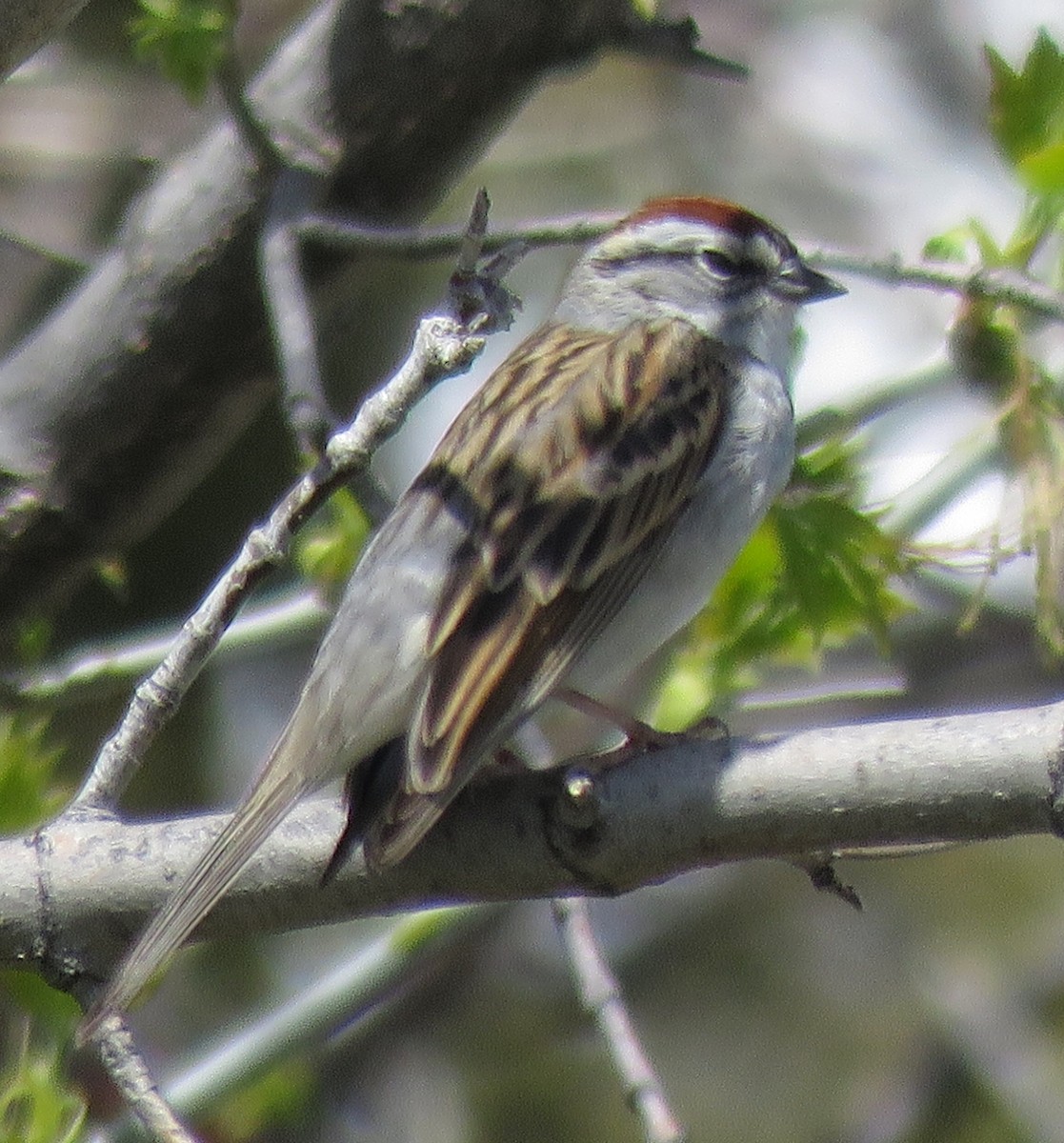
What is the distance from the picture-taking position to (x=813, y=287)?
338 centimetres

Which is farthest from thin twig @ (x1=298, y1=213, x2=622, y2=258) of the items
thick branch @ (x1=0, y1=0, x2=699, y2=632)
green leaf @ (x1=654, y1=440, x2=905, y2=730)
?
green leaf @ (x1=654, y1=440, x2=905, y2=730)

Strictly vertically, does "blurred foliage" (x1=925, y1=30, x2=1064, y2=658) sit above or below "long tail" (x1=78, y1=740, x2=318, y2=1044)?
above

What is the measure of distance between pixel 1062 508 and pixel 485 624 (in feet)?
2.94

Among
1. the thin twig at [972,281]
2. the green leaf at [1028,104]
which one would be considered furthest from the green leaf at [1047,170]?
the green leaf at [1028,104]

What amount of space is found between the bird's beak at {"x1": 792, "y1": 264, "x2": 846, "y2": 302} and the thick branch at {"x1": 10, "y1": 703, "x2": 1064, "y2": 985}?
1.48 meters

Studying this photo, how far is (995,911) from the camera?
596 cm

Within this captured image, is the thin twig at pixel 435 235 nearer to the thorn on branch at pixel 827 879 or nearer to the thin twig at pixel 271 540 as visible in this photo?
the thin twig at pixel 271 540

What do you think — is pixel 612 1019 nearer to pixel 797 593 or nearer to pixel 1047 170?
pixel 797 593

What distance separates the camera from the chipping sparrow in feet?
7.19

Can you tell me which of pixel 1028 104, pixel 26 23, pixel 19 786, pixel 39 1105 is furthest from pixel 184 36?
pixel 39 1105

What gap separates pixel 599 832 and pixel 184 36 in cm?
135

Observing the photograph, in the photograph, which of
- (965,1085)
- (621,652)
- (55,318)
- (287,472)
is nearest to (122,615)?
(287,472)

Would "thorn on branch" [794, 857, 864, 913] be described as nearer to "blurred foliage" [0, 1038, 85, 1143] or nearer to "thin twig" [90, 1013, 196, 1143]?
"thin twig" [90, 1013, 196, 1143]

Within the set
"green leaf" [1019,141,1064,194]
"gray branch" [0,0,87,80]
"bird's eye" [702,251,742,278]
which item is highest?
"bird's eye" [702,251,742,278]
